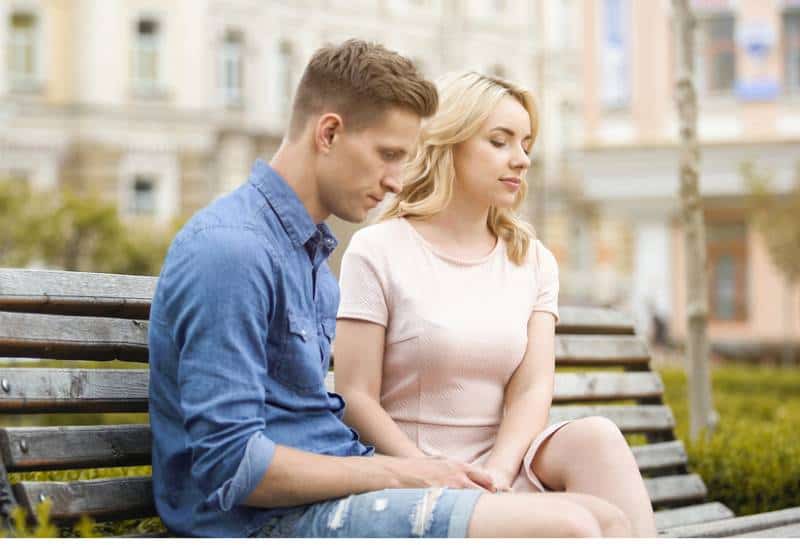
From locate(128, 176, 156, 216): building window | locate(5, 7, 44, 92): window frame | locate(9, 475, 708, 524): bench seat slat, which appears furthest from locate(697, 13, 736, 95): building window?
locate(9, 475, 708, 524): bench seat slat

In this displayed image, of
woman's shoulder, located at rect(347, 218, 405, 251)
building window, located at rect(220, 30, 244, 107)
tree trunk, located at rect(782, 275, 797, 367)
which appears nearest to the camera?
woman's shoulder, located at rect(347, 218, 405, 251)

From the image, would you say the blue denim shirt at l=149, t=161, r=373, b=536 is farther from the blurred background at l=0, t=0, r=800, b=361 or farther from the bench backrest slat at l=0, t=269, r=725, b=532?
the blurred background at l=0, t=0, r=800, b=361

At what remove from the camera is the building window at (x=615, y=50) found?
24.4 metres

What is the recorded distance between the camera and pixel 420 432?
3.37 m

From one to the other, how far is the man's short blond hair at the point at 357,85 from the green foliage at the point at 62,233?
15750mm

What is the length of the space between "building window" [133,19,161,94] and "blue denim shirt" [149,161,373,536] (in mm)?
28438

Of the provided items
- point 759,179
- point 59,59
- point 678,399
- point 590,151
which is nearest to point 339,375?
point 678,399

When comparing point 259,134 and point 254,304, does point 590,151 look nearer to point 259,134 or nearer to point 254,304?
point 259,134

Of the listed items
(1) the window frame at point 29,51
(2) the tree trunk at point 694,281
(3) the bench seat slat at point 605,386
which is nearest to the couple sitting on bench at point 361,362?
(3) the bench seat slat at point 605,386

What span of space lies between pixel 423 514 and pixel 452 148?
1.23m

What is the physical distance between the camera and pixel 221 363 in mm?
2518

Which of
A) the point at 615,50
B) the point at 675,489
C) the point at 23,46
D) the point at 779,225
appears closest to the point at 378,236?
the point at 675,489

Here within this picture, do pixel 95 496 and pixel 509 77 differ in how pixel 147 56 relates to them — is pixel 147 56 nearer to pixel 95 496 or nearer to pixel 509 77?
pixel 509 77

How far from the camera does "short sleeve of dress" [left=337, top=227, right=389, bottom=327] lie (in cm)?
335
